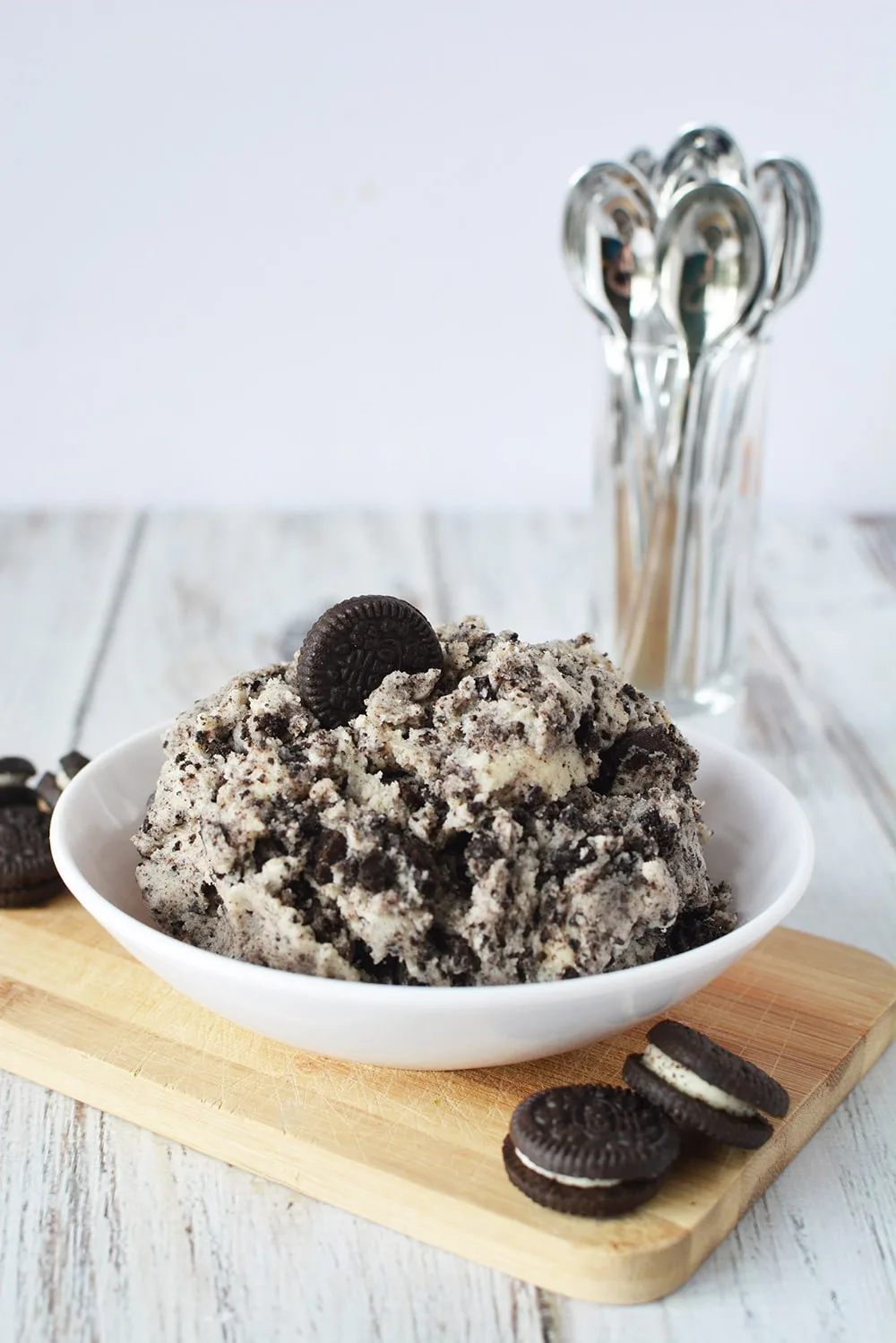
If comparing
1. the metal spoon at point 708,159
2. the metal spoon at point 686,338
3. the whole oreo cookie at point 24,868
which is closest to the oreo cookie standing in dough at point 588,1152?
the whole oreo cookie at point 24,868

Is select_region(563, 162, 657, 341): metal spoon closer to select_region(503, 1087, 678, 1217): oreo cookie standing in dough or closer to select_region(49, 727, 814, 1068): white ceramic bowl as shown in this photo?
select_region(49, 727, 814, 1068): white ceramic bowl

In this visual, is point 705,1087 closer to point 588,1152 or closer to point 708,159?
point 588,1152

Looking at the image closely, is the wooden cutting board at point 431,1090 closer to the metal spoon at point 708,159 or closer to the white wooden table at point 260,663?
the white wooden table at point 260,663

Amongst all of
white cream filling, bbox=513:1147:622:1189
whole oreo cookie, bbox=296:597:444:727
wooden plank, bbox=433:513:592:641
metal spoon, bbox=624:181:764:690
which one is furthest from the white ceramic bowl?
wooden plank, bbox=433:513:592:641

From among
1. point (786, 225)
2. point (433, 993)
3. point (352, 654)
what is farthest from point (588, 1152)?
point (786, 225)

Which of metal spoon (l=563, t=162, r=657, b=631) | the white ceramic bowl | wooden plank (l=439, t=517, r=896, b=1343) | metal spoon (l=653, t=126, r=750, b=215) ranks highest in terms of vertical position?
metal spoon (l=653, t=126, r=750, b=215)

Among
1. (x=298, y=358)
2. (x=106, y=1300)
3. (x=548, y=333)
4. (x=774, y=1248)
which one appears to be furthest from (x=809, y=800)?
(x=298, y=358)

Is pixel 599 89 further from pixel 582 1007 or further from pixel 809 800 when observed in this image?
pixel 582 1007
